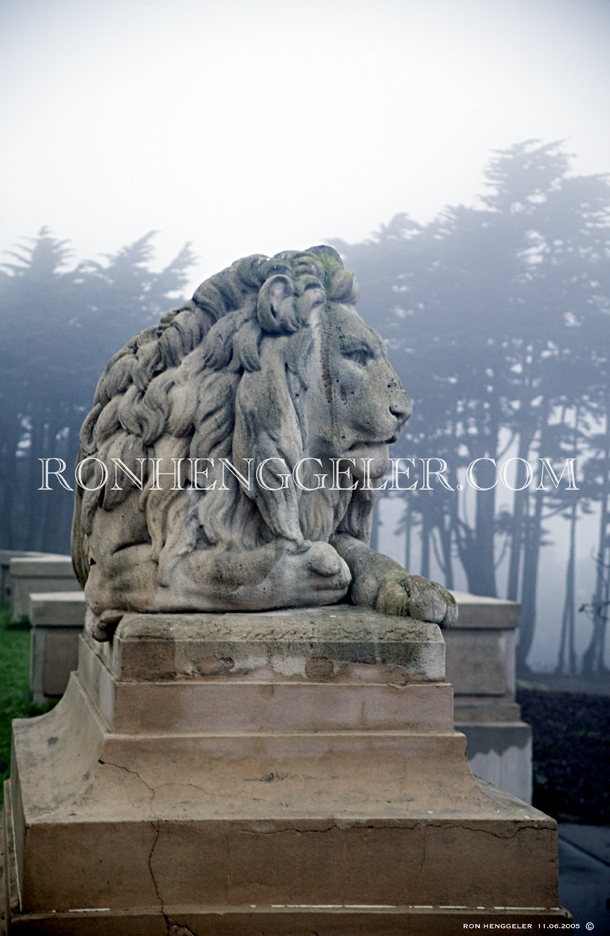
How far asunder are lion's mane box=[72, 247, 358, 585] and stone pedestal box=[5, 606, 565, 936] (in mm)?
334

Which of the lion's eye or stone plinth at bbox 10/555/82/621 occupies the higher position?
the lion's eye

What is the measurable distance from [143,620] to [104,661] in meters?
0.48

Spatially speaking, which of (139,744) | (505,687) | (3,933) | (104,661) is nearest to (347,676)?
(139,744)

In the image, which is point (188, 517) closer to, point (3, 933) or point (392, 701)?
point (392, 701)

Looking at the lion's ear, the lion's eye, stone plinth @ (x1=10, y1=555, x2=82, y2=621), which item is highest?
the lion's ear

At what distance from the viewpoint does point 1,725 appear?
5387 mm

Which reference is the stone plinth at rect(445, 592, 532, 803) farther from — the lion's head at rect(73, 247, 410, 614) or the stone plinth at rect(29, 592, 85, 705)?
the lion's head at rect(73, 247, 410, 614)

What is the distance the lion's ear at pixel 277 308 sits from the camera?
2914mm

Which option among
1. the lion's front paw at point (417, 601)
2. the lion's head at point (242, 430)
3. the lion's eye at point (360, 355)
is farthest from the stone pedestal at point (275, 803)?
the lion's eye at point (360, 355)

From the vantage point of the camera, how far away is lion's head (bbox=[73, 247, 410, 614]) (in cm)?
283

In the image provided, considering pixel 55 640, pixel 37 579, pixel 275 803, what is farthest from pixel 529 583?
pixel 275 803

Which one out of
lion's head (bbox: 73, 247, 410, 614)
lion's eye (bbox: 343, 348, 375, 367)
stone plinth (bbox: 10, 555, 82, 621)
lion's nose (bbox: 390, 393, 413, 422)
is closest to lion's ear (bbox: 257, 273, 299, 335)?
lion's head (bbox: 73, 247, 410, 614)

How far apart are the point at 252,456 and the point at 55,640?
321 cm

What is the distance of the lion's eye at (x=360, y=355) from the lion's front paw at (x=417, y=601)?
2.66ft
